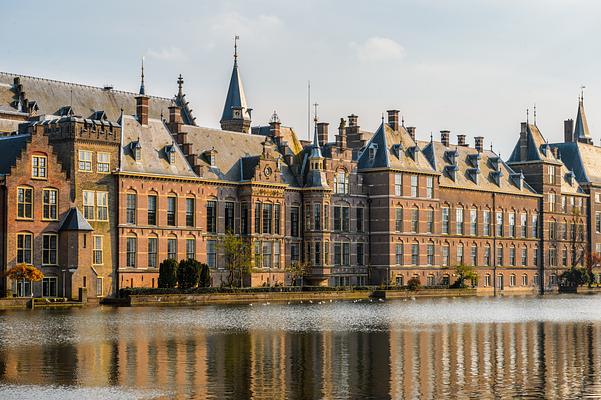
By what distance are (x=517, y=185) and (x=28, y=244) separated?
6330 cm

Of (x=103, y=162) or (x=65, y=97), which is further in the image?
(x=65, y=97)

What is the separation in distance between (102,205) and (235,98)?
139 ft

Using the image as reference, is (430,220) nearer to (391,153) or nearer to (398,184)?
(398,184)

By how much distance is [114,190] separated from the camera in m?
78.3

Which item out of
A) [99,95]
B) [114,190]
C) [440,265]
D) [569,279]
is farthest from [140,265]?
[569,279]

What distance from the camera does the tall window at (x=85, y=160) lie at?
247 ft

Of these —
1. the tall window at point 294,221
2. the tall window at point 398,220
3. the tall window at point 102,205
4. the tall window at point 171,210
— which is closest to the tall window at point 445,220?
the tall window at point 398,220

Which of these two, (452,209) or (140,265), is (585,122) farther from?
(140,265)

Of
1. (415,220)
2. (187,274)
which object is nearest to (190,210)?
(187,274)

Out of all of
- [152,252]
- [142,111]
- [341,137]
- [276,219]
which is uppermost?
[142,111]

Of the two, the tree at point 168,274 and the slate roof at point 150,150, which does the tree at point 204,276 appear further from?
the slate roof at point 150,150

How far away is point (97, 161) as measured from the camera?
3014 inches

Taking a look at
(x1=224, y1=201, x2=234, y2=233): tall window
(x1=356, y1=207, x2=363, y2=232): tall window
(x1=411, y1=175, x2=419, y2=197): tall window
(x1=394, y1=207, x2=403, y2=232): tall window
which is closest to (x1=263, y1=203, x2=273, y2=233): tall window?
(x1=224, y1=201, x2=234, y2=233): tall window

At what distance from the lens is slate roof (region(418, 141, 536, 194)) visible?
110 m
